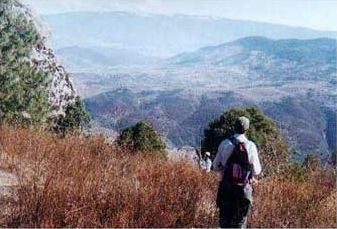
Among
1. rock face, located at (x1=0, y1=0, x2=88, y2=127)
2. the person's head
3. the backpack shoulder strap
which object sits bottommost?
rock face, located at (x1=0, y1=0, x2=88, y2=127)

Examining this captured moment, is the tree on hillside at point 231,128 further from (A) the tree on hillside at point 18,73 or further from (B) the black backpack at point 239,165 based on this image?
(B) the black backpack at point 239,165

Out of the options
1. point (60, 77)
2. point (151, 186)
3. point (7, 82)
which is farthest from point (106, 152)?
point (60, 77)

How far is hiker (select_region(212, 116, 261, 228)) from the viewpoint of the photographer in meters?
6.69

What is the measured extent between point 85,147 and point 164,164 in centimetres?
169

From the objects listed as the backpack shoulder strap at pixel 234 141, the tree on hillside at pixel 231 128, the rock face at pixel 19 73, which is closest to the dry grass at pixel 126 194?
the backpack shoulder strap at pixel 234 141

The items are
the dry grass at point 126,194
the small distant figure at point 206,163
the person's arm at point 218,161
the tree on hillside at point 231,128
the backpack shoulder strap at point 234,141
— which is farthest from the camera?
the tree on hillside at point 231,128

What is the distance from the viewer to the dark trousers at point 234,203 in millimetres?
6730

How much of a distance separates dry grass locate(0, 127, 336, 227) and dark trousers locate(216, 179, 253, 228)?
0.73 m

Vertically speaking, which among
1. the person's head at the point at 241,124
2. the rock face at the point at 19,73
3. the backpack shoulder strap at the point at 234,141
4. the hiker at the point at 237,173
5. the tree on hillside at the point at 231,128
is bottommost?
the tree on hillside at the point at 231,128

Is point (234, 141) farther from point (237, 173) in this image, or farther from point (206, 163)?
point (206, 163)

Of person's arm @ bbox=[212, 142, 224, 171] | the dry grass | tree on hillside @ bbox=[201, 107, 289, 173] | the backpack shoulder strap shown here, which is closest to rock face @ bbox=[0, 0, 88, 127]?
tree on hillside @ bbox=[201, 107, 289, 173]

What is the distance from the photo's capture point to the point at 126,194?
705 cm

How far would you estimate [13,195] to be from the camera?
721 centimetres

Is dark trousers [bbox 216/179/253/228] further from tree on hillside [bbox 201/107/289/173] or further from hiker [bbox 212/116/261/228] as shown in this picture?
tree on hillside [bbox 201/107/289/173]
